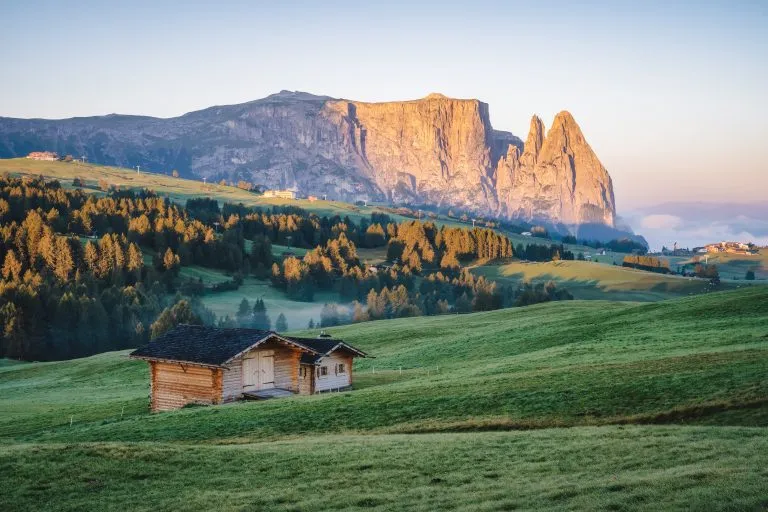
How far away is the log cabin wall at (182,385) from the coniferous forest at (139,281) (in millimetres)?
62320

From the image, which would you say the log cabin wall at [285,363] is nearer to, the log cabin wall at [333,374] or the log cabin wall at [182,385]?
the log cabin wall at [333,374]

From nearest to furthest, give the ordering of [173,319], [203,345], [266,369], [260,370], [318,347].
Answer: [203,345] < [260,370] < [266,369] < [318,347] < [173,319]

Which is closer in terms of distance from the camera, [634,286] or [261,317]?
[261,317]

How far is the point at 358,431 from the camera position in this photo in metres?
32.3

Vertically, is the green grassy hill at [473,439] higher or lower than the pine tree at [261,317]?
higher

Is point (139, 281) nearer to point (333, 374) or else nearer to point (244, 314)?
point (244, 314)

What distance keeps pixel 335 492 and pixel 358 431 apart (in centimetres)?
1156

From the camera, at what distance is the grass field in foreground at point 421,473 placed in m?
17.5

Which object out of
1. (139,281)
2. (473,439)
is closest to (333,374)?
(473,439)

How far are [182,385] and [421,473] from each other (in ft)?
102

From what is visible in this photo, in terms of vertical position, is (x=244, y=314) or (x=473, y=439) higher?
(x=473, y=439)

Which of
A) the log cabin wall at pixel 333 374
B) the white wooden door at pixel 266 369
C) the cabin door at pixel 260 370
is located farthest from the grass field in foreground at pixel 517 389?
the cabin door at pixel 260 370

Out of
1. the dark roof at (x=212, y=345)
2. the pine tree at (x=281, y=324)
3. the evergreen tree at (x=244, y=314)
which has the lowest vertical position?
the pine tree at (x=281, y=324)

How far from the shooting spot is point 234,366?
48812 millimetres
